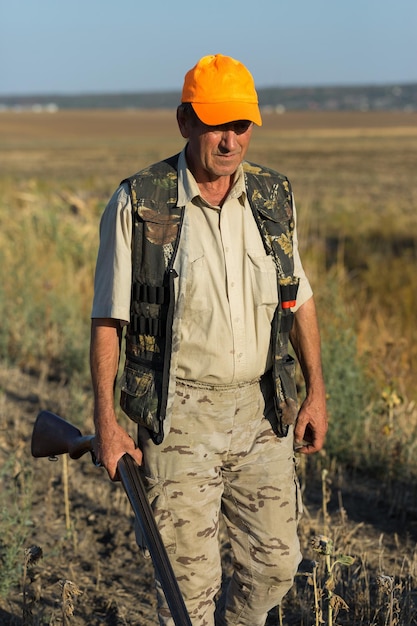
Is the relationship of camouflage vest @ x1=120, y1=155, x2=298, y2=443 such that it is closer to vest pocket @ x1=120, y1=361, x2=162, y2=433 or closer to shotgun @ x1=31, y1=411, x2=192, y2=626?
vest pocket @ x1=120, y1=361, x2=162, y2=433

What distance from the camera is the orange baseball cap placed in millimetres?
2910

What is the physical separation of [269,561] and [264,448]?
386 millimetres

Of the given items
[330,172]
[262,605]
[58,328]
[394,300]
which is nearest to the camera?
[262,605]

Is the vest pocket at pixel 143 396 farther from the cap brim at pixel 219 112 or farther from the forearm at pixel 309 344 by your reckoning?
the cap brim at pixel 219 112

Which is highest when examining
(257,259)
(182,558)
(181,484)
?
(257,259)

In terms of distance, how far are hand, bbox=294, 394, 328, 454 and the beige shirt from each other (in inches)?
12.1

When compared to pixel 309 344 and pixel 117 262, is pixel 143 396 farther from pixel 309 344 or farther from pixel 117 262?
pixel 309 344

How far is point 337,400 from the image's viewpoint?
530 centimetres

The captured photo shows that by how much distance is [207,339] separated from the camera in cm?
295

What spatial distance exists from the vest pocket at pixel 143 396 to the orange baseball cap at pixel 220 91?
829 millimetres

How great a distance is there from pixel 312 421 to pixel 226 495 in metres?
0.40

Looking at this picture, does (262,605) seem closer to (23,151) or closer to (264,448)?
(264,448)

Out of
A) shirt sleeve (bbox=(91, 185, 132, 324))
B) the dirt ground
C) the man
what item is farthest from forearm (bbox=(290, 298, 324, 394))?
the dirt ground

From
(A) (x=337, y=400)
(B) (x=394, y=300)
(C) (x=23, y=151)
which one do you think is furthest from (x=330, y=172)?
(A) (x=337, y=400)
